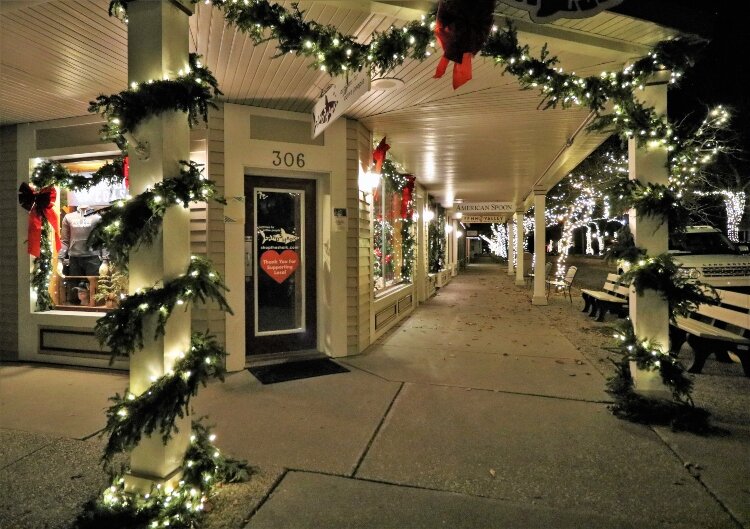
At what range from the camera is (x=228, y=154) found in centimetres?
577

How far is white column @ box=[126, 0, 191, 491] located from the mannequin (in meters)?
4.64

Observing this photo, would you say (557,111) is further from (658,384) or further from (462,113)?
(658,384)

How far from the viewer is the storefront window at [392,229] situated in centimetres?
912

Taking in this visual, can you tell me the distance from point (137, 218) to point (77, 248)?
199 inches

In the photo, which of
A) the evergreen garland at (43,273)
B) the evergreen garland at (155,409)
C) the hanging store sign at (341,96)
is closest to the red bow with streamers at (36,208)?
the evergreen garland at (43,273)

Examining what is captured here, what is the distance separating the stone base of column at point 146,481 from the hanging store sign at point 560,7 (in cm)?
389

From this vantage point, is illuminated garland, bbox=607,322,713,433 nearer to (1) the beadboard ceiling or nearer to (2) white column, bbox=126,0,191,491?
(1) the beadboard ceiling

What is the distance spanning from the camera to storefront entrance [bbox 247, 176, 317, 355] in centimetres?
614

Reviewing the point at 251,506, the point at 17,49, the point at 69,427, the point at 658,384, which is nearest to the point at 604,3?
the point at 658,384

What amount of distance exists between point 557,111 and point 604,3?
11.8 feet

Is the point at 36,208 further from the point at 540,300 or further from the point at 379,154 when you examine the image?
the point at 540,300

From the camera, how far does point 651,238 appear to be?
4.40 m

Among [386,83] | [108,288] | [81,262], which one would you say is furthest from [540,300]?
[81,262]

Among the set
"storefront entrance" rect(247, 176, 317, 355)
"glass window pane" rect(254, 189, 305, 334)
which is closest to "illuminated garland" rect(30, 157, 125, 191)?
"storefront entrance" rect(247, 176, 317, 355)
